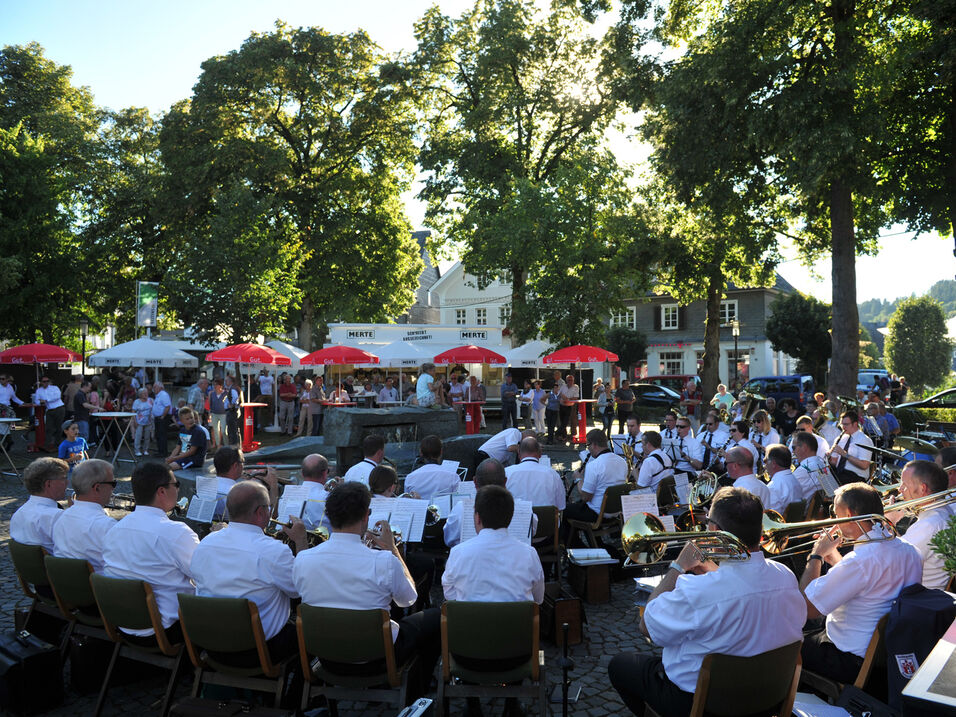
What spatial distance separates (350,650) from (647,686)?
4.91 ft

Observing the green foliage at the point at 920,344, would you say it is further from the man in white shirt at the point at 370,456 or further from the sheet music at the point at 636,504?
the man in white shirt at the point at 370,456

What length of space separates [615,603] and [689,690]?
134 inches

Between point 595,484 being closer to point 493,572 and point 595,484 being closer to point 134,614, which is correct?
point 493,572

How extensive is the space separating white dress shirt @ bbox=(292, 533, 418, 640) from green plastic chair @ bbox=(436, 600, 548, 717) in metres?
0.41

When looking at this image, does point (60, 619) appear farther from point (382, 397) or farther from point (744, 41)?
point (744, 41)

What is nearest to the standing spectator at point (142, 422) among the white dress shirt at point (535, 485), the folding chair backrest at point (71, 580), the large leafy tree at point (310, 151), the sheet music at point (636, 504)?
the large leafy tree at point (310, 151)

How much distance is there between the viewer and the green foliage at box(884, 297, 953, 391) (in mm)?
41375

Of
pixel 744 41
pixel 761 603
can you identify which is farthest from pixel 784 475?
pixel 744 41

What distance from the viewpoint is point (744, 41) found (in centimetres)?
1678

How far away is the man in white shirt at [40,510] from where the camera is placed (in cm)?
525

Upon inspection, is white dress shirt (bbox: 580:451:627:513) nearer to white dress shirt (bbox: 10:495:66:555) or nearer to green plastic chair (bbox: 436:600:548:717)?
green plastic chair (bbox: 436:600:548:717)

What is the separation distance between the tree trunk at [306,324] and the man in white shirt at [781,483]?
2683 cm

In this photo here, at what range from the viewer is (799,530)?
14.4 feet

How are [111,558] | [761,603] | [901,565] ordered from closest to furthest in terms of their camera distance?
1. [761,603]
2. [901,565]
3. [111,558]
